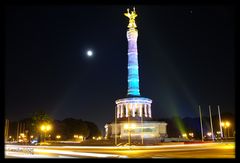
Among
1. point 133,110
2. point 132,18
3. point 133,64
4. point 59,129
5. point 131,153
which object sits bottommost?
point 131,153

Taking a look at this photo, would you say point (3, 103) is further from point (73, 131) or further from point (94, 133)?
point (94, 133)

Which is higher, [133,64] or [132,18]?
[132,18]

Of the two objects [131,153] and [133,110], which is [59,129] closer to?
[133,110]

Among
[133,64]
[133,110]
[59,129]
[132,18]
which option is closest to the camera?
[133,110]

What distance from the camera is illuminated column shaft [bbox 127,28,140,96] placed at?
61250 mm

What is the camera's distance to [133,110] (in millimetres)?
60250

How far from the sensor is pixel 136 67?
61812 millimetres

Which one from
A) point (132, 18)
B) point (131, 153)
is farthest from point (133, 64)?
point (131, 153)

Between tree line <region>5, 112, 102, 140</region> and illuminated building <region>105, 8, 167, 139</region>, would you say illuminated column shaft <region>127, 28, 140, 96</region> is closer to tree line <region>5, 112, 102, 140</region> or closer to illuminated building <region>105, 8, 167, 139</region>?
illuminated building <region>105, 8, 167, 139</region>

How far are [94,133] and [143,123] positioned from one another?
41253mm

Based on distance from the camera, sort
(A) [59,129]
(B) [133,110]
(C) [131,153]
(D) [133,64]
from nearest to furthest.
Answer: (C) [131,153] → (B) [133,110] → (D) [133,64] → (A) [59,129]

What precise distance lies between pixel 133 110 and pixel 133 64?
9.75m

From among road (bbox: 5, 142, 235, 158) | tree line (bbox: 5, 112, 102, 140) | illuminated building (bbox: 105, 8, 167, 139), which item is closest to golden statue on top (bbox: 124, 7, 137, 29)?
illuminated building (bbox: 105, 8, 167, 139)

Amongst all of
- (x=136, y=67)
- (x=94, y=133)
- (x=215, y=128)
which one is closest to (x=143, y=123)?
(x=136, y=67)
